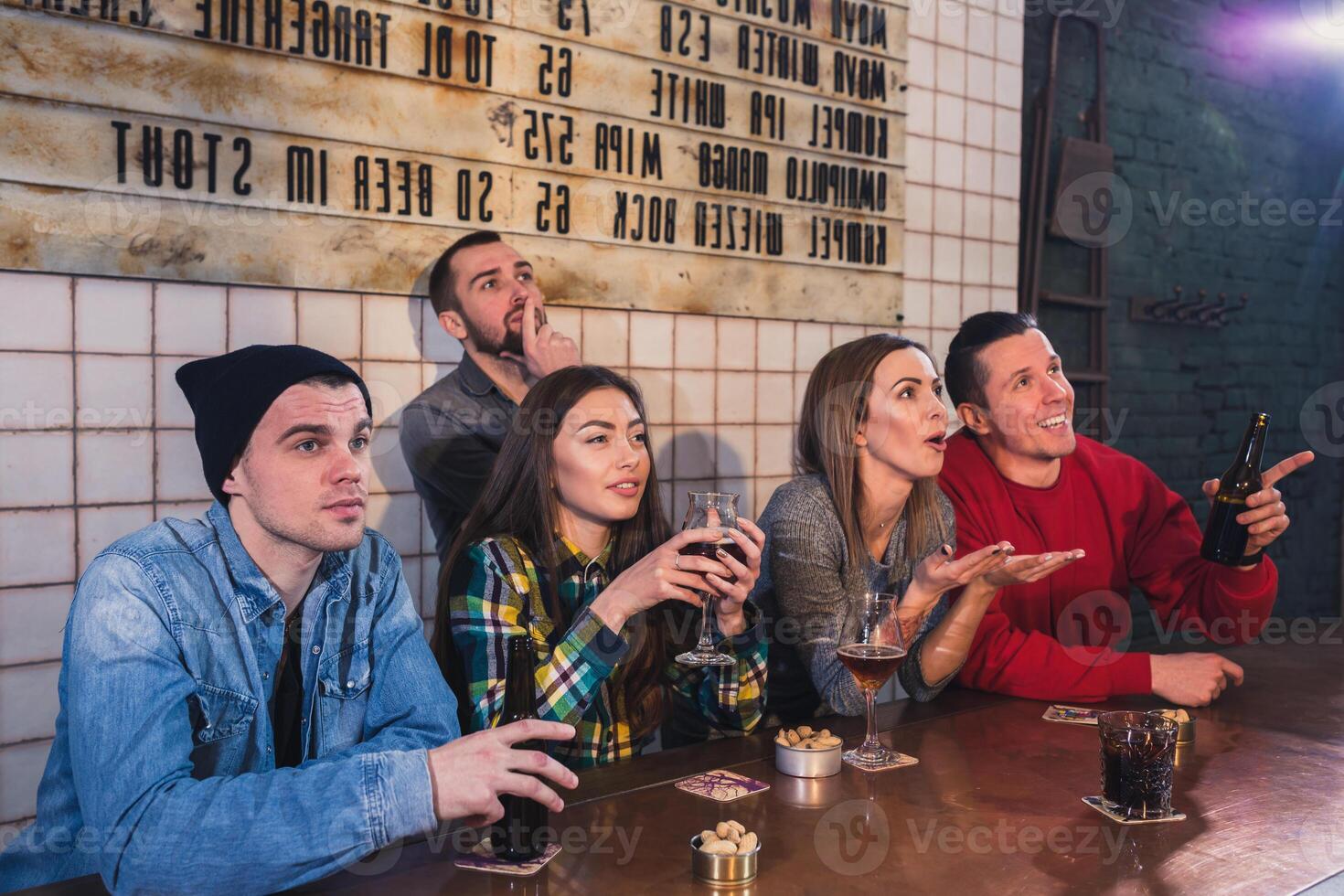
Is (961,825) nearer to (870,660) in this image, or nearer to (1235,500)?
(870,660)

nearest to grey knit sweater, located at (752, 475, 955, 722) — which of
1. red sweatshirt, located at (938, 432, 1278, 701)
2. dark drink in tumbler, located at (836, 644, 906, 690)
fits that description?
red sweatshirt, located at (938, 432, 1278, 701)

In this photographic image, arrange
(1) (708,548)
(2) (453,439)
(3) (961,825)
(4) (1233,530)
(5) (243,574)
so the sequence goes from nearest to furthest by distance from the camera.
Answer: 1. (3) (961,825)
2. (5) (243,574)
3. (1) (708,548)
4. (4) (1233,530)
5. (2) (453,439)

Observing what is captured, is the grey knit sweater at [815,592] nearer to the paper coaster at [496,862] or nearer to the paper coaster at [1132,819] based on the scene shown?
the paper coaster at [1132,819]

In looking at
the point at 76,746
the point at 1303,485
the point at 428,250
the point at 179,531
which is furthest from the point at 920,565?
the point at 1303,485

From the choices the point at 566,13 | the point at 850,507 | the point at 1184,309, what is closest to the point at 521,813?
the point at 850,507

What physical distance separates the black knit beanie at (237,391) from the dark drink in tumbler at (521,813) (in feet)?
1.56

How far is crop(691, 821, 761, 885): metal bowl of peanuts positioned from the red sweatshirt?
1.11m

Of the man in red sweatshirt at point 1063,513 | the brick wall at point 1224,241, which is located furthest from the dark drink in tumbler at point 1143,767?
the brick wall at point 1224,241

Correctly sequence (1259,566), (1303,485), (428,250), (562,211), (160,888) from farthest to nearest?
1. (1303,485)
2. (562,211)
3. (428,250)
4. (1259,566)
5. (160,888)

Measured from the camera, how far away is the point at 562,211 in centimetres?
296

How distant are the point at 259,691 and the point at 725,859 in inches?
25.0

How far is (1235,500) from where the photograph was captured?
2.15 m

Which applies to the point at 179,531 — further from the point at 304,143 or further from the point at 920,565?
the point at 304,143

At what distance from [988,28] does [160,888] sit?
12.6 ft
